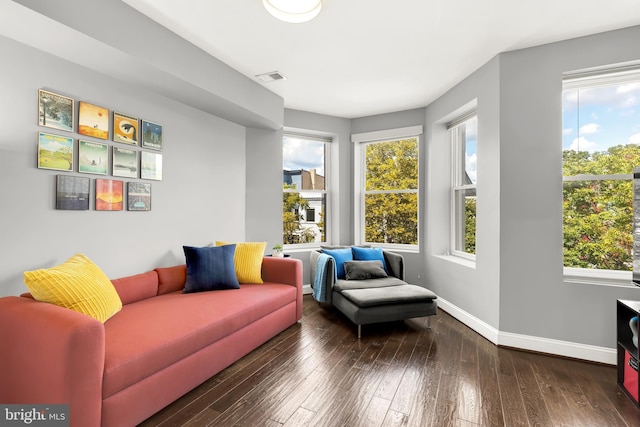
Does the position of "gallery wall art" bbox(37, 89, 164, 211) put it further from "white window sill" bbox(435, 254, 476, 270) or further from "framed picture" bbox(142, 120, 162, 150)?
"white window sill" bbox(435, 254, 476, 270)

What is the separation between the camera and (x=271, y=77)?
134 inches

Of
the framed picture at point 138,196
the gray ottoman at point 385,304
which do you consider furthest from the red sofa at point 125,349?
the gray ottoman at point 385,304

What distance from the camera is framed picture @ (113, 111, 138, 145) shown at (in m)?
2.66

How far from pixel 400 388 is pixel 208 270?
1.92 m

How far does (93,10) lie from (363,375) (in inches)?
120

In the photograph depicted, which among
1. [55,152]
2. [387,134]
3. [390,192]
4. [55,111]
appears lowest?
[390,192]

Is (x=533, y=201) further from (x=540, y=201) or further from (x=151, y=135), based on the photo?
(x=151, y=135)

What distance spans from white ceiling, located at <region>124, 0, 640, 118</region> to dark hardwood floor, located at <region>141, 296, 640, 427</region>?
267cm

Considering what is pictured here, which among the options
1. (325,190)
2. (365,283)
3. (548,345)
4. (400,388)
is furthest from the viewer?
(325,190)

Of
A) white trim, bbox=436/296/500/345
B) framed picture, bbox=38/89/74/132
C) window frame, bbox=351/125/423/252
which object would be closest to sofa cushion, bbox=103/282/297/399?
framed picture, bbox=38/89/74/132

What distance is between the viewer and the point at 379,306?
3080 mm

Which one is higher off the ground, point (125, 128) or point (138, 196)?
point (125, 128)

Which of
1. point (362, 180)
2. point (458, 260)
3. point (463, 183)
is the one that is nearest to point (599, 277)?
point (458, 260)

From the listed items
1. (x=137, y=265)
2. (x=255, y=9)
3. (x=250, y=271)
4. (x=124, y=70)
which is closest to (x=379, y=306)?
(x=250, y=271)
